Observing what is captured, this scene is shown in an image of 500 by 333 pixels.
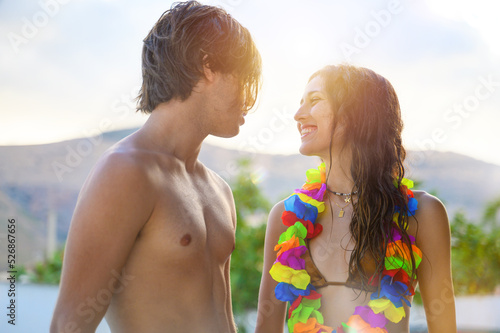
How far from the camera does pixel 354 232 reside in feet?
6.79

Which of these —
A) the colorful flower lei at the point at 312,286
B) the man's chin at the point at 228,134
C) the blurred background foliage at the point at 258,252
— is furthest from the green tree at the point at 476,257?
the man's chin at the point at 228,134

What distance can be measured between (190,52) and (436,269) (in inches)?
50.6

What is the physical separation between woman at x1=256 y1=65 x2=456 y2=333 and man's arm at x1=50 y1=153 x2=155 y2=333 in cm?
83

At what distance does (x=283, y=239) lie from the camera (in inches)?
84.9

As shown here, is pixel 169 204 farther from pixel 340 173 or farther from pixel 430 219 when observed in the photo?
pixel 430 219

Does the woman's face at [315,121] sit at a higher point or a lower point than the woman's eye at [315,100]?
lower

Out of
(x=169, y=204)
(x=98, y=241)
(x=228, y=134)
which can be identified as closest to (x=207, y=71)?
(x=228, y=134)

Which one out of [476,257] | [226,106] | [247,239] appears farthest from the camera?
[476,257]

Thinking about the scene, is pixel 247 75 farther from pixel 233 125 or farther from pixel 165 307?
pixel 165 307

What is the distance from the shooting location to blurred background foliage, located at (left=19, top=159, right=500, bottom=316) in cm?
622

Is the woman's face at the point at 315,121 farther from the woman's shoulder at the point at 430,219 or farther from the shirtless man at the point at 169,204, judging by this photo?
the woman's shoulder at the point at 430,219

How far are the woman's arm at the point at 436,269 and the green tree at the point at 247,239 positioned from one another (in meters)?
4.13

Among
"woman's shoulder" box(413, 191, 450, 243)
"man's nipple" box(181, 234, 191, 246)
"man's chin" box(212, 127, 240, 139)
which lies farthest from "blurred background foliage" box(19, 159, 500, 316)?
"man's nipple" box(181, 234, 191, 246)

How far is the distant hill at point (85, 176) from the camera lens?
5.60 meters
